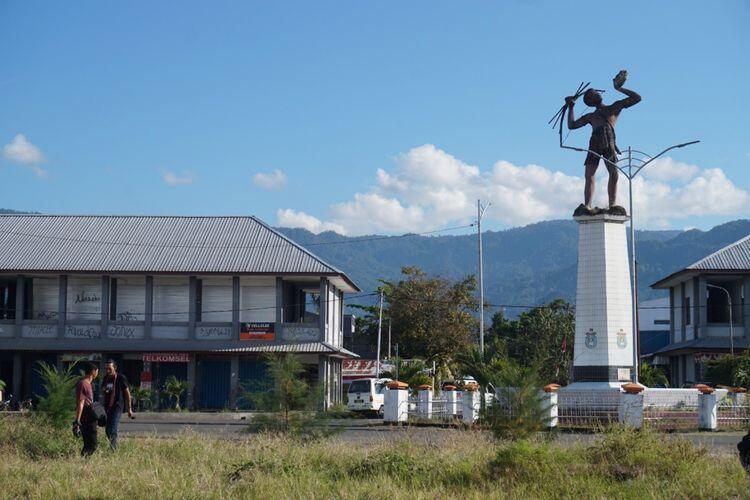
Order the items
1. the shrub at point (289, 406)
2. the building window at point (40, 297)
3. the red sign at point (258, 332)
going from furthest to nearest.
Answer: the building window at point (40, 297), the red sign at point (258, 332), the shrub at point (289, 406)

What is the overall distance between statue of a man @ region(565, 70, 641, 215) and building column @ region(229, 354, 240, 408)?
57.8 feet

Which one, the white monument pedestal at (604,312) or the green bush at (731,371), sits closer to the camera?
the white monument pedestal at (604,312)

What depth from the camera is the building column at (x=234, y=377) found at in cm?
4347

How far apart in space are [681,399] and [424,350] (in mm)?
35296

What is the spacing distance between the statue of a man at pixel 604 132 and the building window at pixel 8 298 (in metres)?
25.6

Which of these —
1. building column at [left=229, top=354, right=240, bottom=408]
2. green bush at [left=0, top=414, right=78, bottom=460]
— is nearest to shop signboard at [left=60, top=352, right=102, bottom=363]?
building column at [left=229, top=354, right=240, bottom=408]

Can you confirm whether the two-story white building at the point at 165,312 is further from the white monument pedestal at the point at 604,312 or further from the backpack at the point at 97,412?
the backpack at the point at 97,412

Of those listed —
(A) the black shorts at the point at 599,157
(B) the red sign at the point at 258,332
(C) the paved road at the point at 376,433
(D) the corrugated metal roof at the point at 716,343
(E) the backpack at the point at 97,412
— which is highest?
(A) the black shorts at the point at 599,157

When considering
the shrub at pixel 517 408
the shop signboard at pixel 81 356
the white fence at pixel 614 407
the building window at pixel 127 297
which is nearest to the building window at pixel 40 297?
the shop signboard at pixel 81 356

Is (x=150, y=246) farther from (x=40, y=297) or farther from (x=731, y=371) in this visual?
(x=731, y=371)

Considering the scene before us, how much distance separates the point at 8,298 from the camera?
46500 mm

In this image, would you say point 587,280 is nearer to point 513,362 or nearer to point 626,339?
point 626,339

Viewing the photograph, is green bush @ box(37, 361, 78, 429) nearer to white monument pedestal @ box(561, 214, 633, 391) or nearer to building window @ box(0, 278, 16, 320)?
white monument pedestal @ box(561, 214, 633, 391)

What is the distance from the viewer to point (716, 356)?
4922 cm
